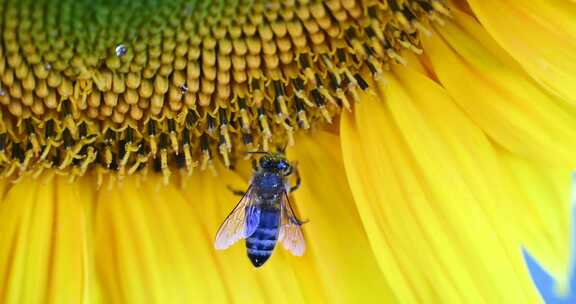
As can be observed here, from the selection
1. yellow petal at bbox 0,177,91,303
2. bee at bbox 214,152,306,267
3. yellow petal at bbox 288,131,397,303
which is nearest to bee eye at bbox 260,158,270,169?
bee at bbox 214,152,306,267

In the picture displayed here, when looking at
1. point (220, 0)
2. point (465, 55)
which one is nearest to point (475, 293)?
point (465, 55)

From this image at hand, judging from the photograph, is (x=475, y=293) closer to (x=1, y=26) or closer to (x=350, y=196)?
(x=350, y=196)

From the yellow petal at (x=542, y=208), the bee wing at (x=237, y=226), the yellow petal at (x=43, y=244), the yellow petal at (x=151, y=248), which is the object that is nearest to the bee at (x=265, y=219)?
the bee wing at (x=237, y=226)

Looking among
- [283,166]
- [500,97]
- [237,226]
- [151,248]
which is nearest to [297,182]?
[283,166]

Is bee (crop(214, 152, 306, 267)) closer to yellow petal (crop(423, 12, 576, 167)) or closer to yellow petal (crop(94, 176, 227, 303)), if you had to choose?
yellow petal (crop(94, 176, 227, 303))

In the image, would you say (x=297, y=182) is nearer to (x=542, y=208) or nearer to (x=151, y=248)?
(x=151, y=248)

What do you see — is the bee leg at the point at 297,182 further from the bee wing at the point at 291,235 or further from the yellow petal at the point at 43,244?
the yellow petal at the point at 43,244
